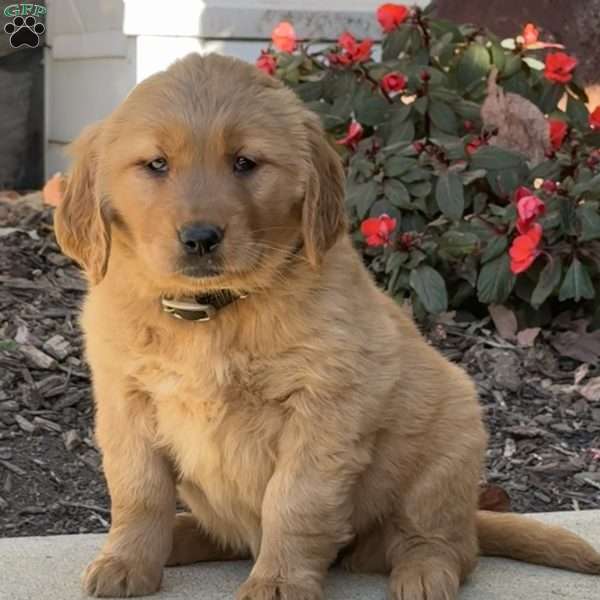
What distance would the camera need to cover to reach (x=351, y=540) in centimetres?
352

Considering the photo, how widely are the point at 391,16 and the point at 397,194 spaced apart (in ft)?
3.41

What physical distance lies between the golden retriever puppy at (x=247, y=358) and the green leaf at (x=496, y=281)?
2037 millimetres

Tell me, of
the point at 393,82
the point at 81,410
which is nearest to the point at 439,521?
the point at 81,410

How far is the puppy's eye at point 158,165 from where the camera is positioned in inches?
123

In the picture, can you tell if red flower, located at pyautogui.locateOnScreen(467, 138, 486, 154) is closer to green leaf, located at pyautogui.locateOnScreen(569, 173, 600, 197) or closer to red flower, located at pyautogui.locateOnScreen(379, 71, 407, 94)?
red flower, located at pyautogui.locateOnScreen(379, 71, 407, 94)

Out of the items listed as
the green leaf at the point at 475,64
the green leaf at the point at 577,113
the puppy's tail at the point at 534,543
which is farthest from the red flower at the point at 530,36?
the puppy's tail at the point at 534,543

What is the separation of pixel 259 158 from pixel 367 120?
2.98 metres

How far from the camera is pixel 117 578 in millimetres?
3262

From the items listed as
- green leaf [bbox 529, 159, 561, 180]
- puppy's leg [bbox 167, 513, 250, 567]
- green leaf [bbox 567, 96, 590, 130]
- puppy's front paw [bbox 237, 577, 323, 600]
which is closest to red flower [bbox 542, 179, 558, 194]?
green leaf [bbox 529, 159, 561, 180]

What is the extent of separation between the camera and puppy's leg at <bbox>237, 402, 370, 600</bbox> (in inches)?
124

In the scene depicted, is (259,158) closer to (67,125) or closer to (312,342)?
(312,342)

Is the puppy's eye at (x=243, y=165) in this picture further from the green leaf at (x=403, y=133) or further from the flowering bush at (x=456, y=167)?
the green leaf at (x=403, y=133)

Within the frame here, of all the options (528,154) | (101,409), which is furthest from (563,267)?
(101,409)

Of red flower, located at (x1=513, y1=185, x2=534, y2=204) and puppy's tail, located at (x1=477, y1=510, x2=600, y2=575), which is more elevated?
red flower, located at (x1=513, y1=185, x2=534, y2=204)
